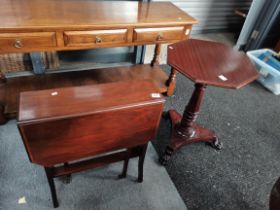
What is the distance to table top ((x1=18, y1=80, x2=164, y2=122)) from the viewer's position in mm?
872

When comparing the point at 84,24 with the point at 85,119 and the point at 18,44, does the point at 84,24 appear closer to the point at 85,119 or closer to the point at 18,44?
the point at 18,44

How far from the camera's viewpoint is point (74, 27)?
134 cm

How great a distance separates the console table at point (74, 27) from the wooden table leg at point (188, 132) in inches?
22.6

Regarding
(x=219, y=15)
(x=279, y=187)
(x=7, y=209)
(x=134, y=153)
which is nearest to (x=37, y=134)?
(x=134, y=153)

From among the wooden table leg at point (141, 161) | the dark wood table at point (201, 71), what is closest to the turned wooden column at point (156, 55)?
the dark wood table at point (201, 71)

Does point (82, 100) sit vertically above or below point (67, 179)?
above

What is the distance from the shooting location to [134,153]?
130 cm

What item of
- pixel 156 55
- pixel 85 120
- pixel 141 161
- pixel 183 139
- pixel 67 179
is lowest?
pixel 67 179

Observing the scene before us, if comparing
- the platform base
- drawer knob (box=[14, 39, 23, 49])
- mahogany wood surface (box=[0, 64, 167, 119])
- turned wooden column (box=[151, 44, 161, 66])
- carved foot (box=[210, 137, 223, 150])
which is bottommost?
carved foot (box=[210, 137, 223, 150])

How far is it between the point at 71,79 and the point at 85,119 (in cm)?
124

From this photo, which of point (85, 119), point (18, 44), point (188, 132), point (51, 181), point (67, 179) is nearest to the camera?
point (85, 119)

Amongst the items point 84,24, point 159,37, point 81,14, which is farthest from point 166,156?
point 81,14

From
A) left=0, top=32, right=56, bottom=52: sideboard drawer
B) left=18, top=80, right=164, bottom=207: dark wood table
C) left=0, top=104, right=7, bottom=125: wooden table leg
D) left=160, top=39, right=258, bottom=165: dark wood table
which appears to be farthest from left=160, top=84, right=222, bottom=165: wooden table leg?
left=0, top=104, right=7, bottom=125: wooden table leg

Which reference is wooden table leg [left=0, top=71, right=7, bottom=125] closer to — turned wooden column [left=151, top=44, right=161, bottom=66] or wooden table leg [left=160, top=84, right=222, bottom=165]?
wooden table leg [left=160, top=84, right=222, bottom=165]
